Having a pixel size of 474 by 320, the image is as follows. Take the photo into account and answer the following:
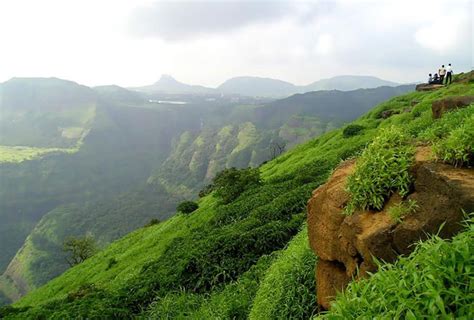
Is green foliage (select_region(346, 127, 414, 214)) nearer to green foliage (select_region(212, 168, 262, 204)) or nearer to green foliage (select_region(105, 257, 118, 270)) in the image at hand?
green foliage (select_region(212, 168, 262, 204))

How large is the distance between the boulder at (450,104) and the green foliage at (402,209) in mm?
10354

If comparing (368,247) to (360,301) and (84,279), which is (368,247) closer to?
(360,301)

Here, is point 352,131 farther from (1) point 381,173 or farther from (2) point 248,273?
(1) point 381,173

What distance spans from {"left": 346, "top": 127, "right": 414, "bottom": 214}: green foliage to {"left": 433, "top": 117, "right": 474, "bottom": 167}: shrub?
0.64 m

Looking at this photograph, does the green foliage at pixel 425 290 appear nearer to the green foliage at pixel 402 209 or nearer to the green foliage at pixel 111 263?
the green foliage at pixel 402 209

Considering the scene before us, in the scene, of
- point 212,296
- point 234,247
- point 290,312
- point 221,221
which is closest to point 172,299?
point 212,296

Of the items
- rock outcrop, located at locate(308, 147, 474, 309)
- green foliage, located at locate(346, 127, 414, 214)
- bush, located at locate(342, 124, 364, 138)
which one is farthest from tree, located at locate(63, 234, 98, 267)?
green foliage, located at locate(346, 127, 414, 214)

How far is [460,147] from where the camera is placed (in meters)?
7.11

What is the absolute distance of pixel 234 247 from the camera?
1972 cm

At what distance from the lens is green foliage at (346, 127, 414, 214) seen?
7.62 meters

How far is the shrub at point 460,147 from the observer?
7.08 m

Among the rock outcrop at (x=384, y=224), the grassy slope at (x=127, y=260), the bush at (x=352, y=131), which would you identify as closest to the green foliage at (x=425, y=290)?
the rock outcrop at (x=384, y=224)

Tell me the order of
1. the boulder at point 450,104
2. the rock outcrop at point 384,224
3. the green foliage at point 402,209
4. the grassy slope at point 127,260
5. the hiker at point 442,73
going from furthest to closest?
the hiker at point 442,73 → the grassy slope at point 127,260 → the boulder at point 450,104 → the green foliage at point 402,209 → the rock outcrop at point 384,224

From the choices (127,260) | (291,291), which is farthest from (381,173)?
(127,260)
